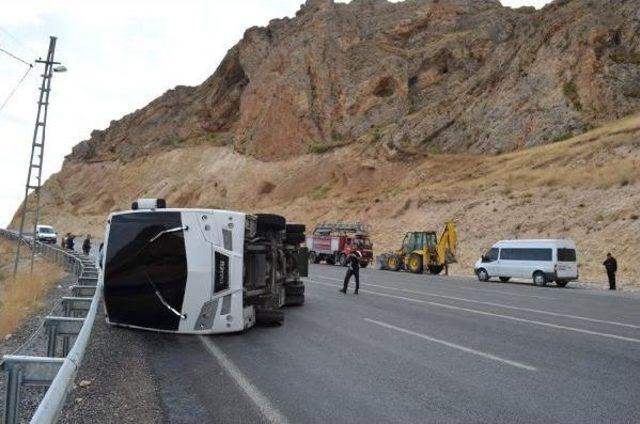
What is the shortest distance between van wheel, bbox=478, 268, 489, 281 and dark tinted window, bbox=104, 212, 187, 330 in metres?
21.5

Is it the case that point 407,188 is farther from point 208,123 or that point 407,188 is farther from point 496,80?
point 208,123

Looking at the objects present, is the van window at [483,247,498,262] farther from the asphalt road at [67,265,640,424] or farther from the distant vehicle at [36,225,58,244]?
the distant vehicle at [36,225,58,244]

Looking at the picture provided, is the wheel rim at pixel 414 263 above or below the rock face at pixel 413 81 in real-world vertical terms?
below

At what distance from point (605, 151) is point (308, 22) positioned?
144 feet

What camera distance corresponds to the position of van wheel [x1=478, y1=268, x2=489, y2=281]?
28125mm

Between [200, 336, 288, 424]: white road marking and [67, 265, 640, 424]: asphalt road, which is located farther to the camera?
[67, 265, 640, 424]: asphalt road

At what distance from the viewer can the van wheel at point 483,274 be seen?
2812 cm

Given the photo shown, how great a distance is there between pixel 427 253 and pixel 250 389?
2643 cm

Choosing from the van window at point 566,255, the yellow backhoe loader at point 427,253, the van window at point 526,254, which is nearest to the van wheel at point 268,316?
the van window at point 526,254

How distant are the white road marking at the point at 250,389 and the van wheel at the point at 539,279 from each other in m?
20.1

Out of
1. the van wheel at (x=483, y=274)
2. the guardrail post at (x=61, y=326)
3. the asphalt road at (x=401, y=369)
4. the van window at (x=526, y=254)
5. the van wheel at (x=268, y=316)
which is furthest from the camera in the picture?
the van wheel at (x=483, y=274)

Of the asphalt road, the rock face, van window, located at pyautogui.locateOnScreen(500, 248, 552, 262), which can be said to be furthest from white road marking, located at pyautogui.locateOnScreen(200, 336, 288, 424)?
the rock face

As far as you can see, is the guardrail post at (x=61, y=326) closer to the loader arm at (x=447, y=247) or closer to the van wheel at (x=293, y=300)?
the van wheel at (x=293, y=300)

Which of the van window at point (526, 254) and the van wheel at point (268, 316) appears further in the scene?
Answer: the van window at point (526, 254)
